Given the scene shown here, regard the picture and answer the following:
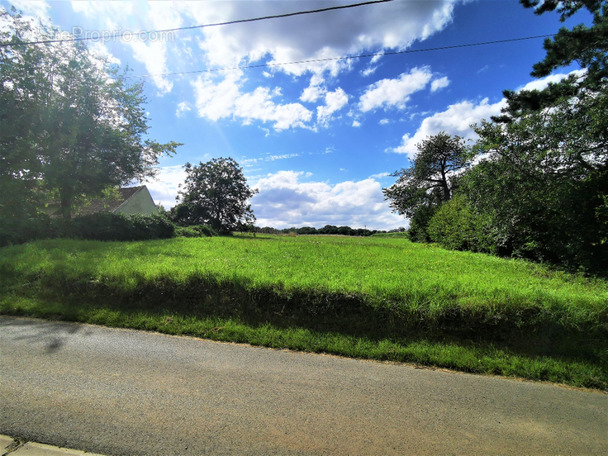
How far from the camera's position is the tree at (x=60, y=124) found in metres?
13.6

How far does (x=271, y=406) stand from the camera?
2545mm

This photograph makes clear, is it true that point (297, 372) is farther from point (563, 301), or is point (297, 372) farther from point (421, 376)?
point (563, 301)

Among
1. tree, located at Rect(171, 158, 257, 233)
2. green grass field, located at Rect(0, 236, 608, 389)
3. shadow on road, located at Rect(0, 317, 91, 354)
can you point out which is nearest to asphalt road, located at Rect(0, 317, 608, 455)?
shadow on road, located at Rect(0, 317, 91, 354)

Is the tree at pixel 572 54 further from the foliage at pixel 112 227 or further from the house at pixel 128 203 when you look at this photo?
the house at pixel 128 203

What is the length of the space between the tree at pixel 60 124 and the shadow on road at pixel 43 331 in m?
13.2

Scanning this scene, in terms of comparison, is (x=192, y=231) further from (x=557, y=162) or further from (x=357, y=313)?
(x=557, y=162)

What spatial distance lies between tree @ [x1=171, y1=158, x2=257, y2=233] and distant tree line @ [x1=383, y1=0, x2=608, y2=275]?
31809 mm

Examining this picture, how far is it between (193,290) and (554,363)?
584 centimetres

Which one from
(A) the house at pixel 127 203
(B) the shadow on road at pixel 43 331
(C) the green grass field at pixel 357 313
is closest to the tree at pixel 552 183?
(C) the green grass field at pixel 357 313

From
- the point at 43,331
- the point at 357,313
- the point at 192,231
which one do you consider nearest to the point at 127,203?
the point at 192,231

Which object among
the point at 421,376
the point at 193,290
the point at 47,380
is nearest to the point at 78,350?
the point at 47,380

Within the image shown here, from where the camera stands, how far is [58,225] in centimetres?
1397

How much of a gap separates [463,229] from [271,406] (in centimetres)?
1574

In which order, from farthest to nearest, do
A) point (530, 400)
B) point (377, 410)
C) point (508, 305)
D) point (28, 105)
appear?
point (28, 105), point (508, 305), point (530, 400), point (377, 410)
